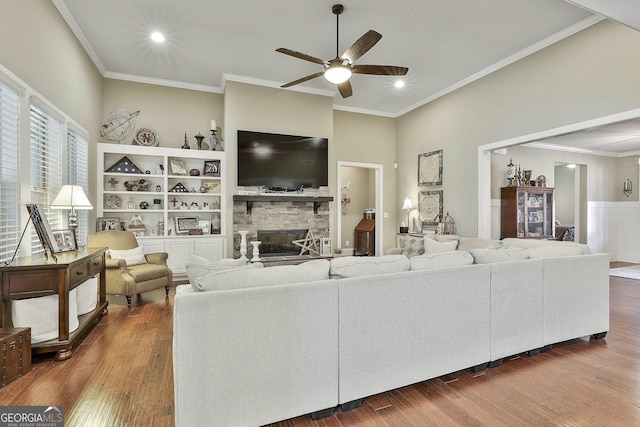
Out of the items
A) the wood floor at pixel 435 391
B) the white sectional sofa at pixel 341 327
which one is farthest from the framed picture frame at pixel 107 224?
the white sectional sofa at pixel 341 327

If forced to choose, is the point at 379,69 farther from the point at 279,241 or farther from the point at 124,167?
the point at 124,167

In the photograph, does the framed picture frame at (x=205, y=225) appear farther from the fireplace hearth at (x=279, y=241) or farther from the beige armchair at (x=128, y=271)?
the beige armchair at (x=128, y=271)

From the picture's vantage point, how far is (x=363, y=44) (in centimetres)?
313

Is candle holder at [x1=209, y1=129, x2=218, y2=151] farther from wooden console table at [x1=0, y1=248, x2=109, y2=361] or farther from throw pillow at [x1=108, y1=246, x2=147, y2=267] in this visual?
wooden console table at [x1=0, y1=248, x2=109, y2=361]

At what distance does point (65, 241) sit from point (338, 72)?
3403 millimetres

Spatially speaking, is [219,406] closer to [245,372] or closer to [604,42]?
[245,372]

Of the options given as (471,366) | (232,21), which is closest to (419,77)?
(232,21)

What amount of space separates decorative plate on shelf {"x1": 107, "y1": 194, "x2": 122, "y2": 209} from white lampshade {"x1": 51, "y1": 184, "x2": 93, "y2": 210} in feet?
7.12

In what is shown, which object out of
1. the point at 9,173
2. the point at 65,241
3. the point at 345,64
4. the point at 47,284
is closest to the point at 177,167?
the point at 65,241

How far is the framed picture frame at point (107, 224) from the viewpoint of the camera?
479 cm

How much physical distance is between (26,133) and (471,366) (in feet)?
13.4

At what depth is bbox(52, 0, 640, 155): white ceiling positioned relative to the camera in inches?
138

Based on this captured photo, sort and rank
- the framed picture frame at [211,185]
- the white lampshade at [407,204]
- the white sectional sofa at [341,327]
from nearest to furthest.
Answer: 1. the white sectional sofa at [341,327]
2. the framed picture frame at [211,185]
3. the white lampshade at [407,204]

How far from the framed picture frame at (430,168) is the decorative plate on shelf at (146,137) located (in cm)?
502
